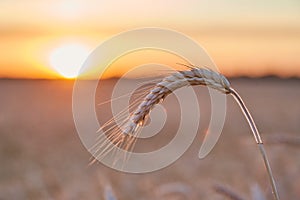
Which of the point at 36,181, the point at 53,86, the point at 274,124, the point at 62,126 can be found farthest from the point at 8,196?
the point at 53,86

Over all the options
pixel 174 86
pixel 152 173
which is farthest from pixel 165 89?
pixel 152 173

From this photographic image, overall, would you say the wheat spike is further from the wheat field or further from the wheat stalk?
the wheat field

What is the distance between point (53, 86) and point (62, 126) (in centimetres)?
1838

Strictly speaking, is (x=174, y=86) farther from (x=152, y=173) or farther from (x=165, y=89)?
(x=152, y=173)

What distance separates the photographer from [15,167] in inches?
352

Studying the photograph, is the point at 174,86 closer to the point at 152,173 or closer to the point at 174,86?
the point at 174,86

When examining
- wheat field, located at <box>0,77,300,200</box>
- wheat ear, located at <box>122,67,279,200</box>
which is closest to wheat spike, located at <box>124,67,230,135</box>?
wheat ear, located at <box>122,67,279,200</box>

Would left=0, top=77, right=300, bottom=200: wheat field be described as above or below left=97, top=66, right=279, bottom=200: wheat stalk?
below

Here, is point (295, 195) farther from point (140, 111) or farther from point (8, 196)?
point (140, 111)

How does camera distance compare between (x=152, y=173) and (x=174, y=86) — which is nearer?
(x=174, y=86)

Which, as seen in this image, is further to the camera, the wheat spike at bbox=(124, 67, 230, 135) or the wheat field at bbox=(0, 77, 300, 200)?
the wheat field at bbox=(0, 77, 300, 200)

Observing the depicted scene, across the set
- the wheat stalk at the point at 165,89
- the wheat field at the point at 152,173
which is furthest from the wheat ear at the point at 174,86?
the wheat field at the point at 152,173

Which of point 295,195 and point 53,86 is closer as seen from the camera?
point 295,195

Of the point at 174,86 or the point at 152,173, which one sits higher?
the point at 174,86
